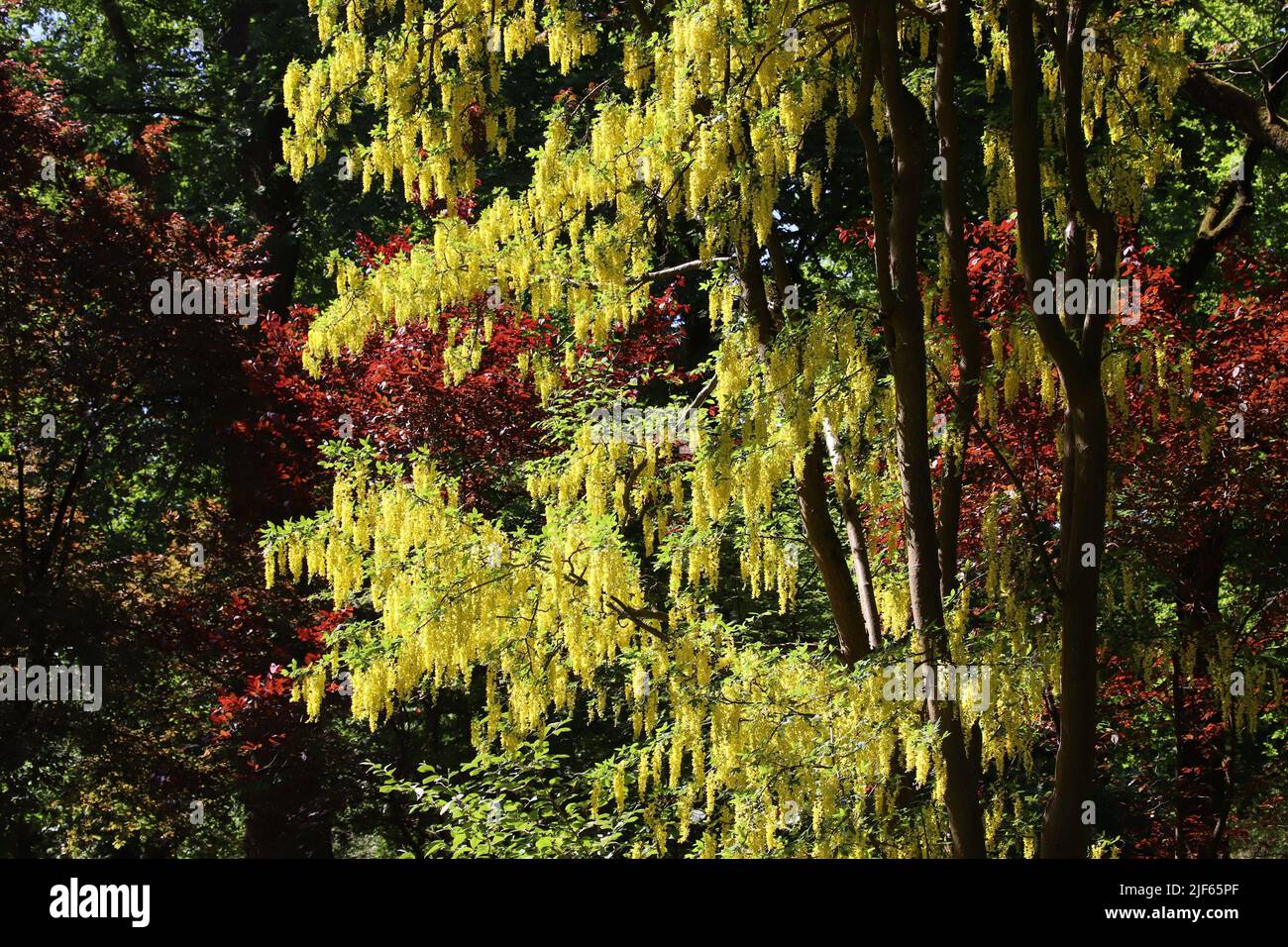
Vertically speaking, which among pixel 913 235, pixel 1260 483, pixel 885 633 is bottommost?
pixel 885 633

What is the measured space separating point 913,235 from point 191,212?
1275cm

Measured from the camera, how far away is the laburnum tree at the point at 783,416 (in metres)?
5.57

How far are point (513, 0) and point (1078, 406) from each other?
364 centimetres

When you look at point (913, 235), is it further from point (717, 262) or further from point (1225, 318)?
point (1225, 318)

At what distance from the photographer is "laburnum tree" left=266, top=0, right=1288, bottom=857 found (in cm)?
557

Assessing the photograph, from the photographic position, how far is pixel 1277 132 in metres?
7.25

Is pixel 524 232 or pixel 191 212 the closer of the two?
pixel 524 232

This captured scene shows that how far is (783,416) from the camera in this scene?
5648 millimetres

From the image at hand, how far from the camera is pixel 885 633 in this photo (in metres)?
7.23

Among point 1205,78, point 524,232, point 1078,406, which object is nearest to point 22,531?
point 524,232

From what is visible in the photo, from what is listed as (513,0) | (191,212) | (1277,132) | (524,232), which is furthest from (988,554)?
Answer: (191,212)

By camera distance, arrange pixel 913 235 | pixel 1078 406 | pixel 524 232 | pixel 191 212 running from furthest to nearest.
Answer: pixel 191 212 → pixel 524 232 → pixel 913 235 → pixel 1078 406

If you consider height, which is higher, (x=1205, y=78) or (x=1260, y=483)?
(x=1205, y=78)
